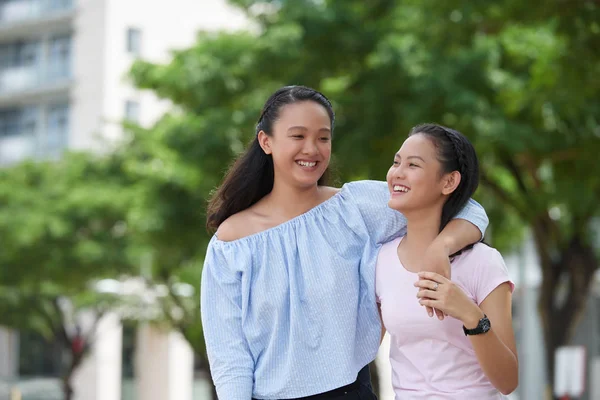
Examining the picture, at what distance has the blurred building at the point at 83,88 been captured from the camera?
3706 centimetres

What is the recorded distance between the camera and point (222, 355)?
11.6ft

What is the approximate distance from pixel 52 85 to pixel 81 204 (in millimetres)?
16349

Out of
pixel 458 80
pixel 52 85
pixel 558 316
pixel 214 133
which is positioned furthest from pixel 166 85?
pixel 52 85

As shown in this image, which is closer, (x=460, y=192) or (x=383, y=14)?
(x=460, y=192)

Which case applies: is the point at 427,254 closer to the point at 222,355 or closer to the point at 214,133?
the point at 222,355

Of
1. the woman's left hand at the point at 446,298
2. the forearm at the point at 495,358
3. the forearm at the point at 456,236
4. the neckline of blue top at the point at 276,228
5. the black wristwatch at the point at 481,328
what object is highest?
the neckline of blue top at the point at 276,228

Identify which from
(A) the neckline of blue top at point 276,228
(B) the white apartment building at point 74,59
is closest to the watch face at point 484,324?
(A) the neckline of blue top at point 276,228

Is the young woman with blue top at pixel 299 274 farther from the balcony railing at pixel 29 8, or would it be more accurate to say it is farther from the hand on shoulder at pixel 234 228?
the balcony railing at pixel 29 8

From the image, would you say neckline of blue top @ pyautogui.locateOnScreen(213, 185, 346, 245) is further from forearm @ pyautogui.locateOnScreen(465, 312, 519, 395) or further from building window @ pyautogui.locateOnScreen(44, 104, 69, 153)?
building window @ pyautogui.locateOnScreen(44, 104, 69, 153)

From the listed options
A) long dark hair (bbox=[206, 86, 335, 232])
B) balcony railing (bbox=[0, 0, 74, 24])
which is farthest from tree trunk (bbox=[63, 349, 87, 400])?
long dark hair (bbox=[206, 86, 335, 232])

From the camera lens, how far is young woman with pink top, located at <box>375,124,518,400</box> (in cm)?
320

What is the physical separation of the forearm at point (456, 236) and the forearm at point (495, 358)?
282 mm

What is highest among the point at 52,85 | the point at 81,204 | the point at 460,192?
the point at 52,85

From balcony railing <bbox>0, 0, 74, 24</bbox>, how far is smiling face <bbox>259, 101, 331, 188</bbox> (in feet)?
119
